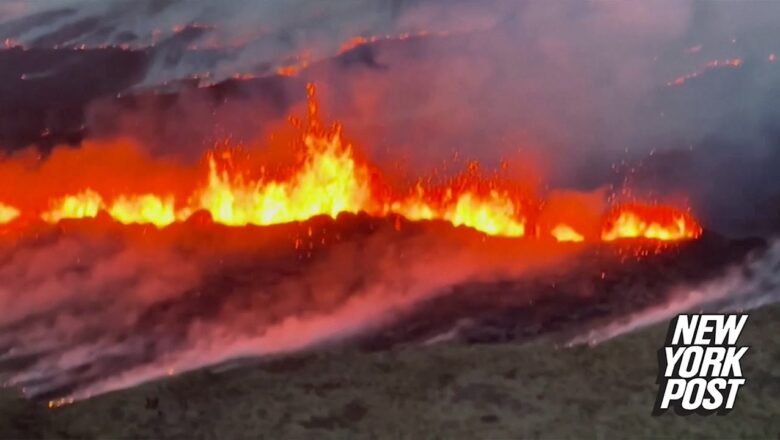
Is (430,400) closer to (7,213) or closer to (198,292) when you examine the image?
(198,292)

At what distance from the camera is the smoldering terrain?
1.23m

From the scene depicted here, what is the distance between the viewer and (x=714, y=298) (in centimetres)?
121

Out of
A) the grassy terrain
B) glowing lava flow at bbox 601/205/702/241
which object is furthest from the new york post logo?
glowing lava flow at bbox 601/205/702/241

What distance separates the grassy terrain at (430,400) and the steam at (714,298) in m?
0.02

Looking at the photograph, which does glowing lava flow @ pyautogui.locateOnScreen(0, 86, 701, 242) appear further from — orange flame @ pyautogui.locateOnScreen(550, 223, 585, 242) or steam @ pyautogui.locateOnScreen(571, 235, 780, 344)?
steam @ pyautogui.locateOnScreen(571, 235, 780, 344)

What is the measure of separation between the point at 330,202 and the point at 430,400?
371 mm

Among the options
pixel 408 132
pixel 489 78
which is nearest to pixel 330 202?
pixel 408 132

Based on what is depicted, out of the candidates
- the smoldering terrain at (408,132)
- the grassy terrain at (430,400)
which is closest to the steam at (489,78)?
the smoldering terrain at (408,132)

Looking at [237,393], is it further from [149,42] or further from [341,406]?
[149,42]

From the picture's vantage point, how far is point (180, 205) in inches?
53.3

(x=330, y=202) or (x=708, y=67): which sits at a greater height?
(x=708, y=67)

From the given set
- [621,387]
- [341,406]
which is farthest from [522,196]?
[341,406]

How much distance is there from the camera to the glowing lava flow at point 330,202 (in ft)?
4.37

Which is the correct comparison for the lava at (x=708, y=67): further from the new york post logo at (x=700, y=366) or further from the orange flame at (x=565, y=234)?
the new york post logo at (x=700, y=366)
